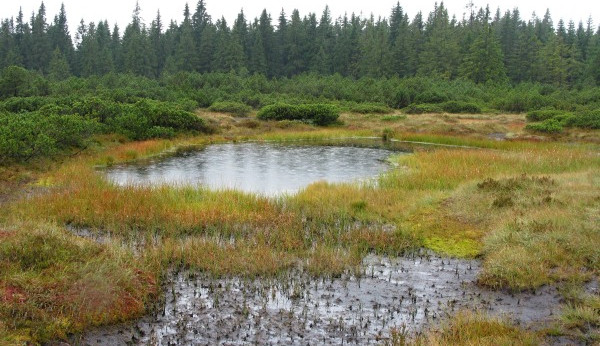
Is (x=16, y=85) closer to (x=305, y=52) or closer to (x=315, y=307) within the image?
(x=315, y=307)

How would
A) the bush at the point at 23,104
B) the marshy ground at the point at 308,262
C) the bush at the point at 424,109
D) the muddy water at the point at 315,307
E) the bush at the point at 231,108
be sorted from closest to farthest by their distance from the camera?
1. the muddy water at the point at 315,307
2. the marshy ground at the point at 308,262
3. the bush at the point at 23,104
4. the bush at the point at 231,108
5. the bush at the point at 424,109

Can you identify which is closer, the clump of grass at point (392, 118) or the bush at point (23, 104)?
the bush at point (23, 104)

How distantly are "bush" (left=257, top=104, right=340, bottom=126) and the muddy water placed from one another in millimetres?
34424

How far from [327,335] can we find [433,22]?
107m

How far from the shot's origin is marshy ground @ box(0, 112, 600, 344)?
8484 millimetres

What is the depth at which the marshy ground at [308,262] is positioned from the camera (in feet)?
27.8

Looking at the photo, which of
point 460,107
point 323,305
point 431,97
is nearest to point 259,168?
point 323,305

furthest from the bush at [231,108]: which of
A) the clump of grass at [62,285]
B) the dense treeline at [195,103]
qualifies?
the clump of grass at [62,285]

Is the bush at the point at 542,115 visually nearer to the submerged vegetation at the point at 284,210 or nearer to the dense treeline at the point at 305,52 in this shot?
the submerged vegetation at the point at 284,210

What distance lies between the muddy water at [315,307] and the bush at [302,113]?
34424 millimetres

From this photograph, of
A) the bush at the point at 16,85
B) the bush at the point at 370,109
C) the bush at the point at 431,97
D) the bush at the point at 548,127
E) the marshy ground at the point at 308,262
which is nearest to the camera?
the marshy ground at the point at 308,262

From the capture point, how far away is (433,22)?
107 m

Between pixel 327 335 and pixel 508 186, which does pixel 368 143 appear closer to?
pixel 508 186

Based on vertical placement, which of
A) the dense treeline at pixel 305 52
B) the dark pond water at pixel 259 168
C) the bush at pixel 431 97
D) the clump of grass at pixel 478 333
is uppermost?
the dense treeline at pixel 305 52
